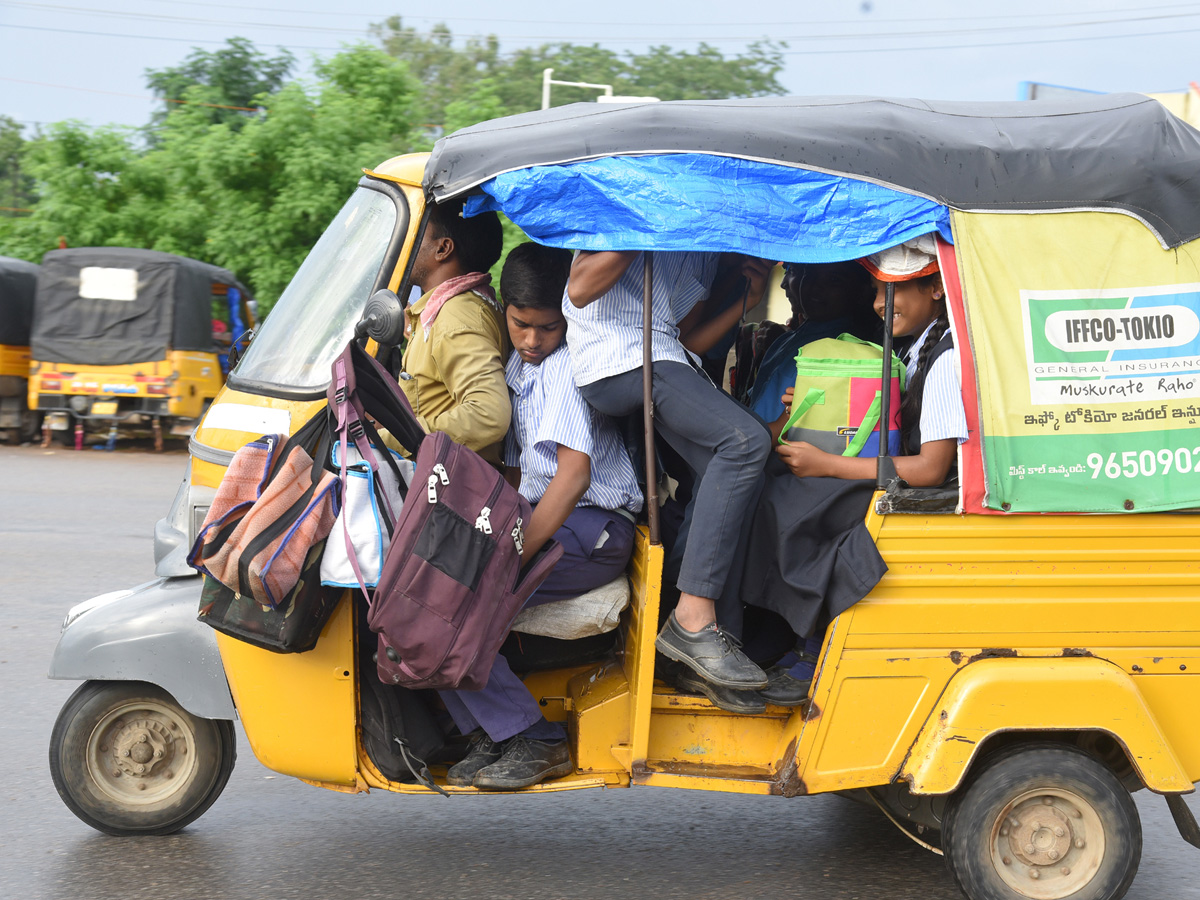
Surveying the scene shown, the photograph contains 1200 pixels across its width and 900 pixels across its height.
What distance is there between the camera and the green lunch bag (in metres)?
3.21

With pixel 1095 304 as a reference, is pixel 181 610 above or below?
below

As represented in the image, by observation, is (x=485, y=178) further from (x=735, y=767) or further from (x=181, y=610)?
(x=735, y=767)

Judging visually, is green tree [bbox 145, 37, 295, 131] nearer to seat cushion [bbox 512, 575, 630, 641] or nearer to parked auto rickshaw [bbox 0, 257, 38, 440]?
parked auto rickshaw [bbox 0, 257, 38, 440]

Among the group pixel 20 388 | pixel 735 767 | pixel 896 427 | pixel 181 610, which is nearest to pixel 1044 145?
pixel 896 427

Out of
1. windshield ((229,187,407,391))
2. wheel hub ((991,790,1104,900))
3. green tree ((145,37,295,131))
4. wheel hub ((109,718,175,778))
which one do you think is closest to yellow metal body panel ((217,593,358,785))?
wheel hub ((109,718,175,778))

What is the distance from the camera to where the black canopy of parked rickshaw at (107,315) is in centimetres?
1373

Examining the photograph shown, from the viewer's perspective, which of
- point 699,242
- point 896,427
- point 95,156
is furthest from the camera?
point 95,156

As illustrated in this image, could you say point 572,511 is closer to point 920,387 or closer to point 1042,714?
point 920,387

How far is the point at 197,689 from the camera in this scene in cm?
337

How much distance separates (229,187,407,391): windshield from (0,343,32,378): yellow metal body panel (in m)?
12.4

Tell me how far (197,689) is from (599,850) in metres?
1.37

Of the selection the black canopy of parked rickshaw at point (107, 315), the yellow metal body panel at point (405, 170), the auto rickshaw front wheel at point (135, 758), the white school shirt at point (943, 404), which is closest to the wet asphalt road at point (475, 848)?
the auto rickshaw front wheel at point (135, 758)

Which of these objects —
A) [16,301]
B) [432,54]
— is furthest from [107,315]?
[432,54]

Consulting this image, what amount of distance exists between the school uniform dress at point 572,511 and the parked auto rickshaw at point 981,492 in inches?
9.9
